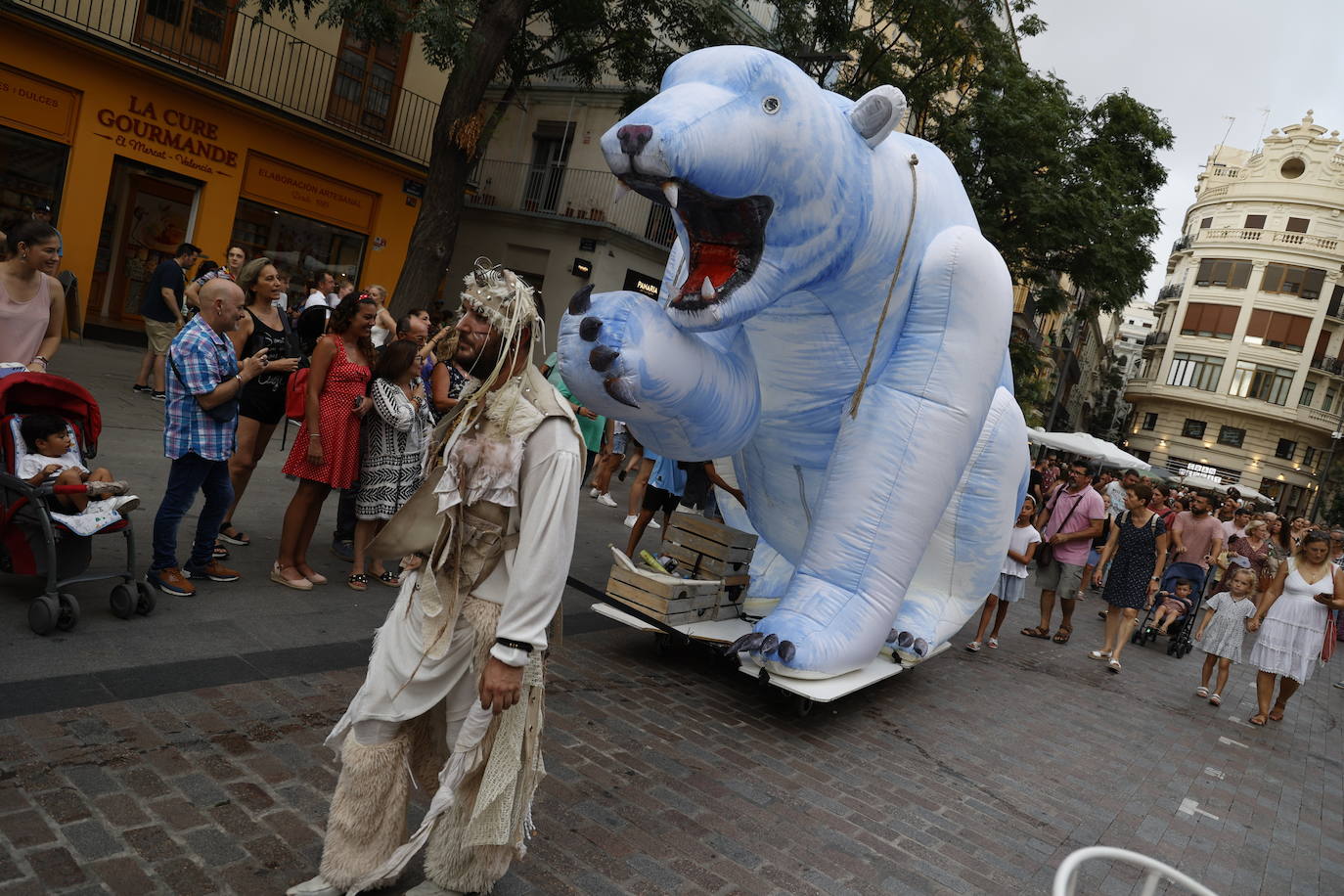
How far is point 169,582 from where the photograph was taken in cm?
450

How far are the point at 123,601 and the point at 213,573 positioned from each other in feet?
2.43

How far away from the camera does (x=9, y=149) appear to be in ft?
39.9

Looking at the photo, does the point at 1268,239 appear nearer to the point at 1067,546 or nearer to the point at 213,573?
the point at 1067,546

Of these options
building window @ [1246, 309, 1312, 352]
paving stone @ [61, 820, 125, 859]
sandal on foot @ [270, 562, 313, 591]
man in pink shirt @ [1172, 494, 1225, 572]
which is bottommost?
paving stone @ [61, 820, 125, 859]

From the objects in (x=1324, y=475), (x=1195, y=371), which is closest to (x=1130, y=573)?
(x=1324, y=475)

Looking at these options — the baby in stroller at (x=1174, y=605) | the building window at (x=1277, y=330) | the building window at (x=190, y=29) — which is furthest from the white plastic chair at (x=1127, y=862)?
the building window at (x=1277, y=330)

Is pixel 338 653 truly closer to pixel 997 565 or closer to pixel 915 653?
pixel 915 653

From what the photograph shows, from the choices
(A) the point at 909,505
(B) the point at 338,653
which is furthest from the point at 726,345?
(B) the point at 338,653

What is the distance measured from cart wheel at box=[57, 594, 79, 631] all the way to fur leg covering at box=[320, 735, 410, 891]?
2.02 meters

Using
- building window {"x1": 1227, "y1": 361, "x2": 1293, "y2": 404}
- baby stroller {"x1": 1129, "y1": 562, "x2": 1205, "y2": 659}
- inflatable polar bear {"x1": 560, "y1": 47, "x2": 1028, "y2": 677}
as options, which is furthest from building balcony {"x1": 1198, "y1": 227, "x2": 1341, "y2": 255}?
inflatable polar bear {"x1": 560, "y1": 47, "x2": 1028, "y2": 677}

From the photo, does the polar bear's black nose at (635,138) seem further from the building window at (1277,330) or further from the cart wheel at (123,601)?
the building window at (1277,330)

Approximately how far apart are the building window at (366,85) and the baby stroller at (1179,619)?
13816mm

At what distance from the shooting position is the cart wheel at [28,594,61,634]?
3744mm

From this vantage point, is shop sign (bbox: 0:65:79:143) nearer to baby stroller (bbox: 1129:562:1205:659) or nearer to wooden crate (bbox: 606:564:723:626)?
wooden crate (bbox: 606:564:723:626)
